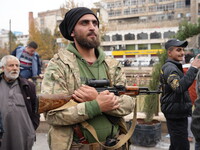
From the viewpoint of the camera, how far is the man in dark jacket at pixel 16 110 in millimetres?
3287

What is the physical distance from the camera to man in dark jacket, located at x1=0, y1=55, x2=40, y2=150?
3.29 metres

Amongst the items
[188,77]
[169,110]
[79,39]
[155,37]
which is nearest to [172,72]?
[188,77]

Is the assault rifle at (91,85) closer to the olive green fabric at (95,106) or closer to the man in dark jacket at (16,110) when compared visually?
the olive green fabric at (95,106)

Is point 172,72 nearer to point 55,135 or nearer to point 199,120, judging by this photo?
point 199,120

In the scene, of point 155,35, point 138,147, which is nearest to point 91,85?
point 138,147

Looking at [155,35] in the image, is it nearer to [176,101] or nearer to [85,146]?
[176,101]

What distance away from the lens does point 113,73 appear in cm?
235

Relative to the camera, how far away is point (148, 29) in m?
56.6

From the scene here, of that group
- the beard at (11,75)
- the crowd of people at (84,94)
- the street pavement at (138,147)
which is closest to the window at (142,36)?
the street pavement at (138,147)

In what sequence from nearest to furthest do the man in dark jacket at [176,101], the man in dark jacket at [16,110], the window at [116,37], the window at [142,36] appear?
the man in dark jacket at [16,110]
the man in dark jacket at [176,101]
the window at [142,36]
the window at [116,37]

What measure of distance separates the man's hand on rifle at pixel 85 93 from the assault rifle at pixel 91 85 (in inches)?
2.8

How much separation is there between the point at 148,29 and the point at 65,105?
187 ft

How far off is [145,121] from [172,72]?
2069 mm

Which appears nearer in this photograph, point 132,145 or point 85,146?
point 85,146
